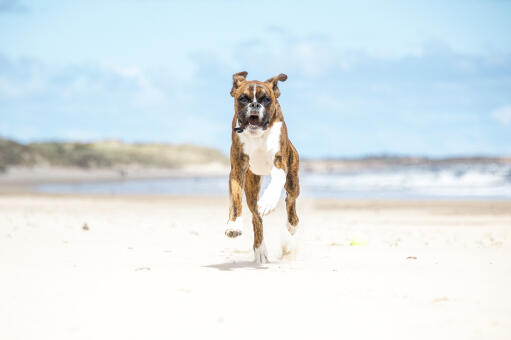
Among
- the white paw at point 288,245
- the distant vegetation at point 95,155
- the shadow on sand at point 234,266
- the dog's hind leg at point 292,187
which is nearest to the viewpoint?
the shadow on sand at point 234,266

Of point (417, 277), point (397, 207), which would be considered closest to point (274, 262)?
point (417, 277)

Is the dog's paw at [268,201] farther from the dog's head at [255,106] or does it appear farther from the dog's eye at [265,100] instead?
the dog's eye at [265,100]

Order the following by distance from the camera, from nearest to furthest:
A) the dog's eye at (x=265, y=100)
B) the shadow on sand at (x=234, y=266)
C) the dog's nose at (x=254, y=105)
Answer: the dog's nose at (x=254, y=105) < the dog's eye at (x=265, y=100) < the shadow on sand at (x=234, y=266)

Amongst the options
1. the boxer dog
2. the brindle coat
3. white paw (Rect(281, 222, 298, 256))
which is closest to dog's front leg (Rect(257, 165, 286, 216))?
the boxer dog

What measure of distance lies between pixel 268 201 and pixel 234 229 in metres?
0.45

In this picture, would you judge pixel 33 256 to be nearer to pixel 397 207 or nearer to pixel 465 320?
pixel 465 320

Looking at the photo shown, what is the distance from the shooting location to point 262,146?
6.36 metres

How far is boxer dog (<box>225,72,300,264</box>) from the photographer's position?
6148 millimetres

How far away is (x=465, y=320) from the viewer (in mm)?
4398

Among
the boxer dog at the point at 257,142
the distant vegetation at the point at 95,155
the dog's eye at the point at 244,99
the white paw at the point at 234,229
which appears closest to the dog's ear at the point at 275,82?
the boxer dog at the point at 257,142

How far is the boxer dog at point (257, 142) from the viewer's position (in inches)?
242

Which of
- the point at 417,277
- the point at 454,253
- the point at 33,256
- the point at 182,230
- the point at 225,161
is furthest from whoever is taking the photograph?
the point at 225,161

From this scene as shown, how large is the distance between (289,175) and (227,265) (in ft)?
4.30


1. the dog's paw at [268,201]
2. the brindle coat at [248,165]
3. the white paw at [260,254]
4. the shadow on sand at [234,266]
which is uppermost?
the brindle coat at [248,165]
